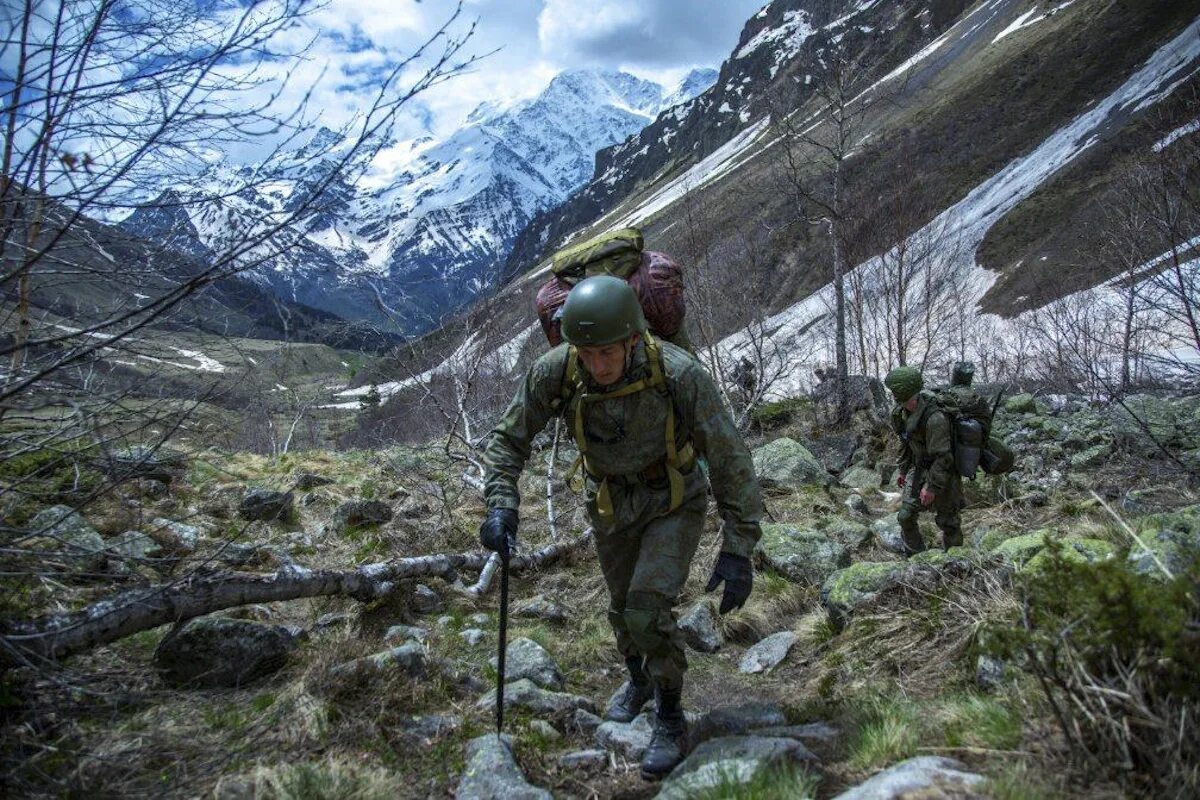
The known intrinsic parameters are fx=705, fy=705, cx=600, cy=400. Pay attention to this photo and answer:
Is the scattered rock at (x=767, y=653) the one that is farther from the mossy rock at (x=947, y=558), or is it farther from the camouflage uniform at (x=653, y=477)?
the camouflage uniform at (x=653, y=477)

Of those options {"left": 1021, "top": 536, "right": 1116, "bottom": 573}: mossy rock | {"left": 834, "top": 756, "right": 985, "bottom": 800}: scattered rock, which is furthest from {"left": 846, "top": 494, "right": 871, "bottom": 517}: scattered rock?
{"left": 834, "top": 756, "right": 985, "bottom": 800}: scattered rock

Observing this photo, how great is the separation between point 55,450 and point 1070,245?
151 ft

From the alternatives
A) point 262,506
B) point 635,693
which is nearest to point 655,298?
point 635,693

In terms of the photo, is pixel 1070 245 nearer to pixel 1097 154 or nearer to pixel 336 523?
pixel 1097 154

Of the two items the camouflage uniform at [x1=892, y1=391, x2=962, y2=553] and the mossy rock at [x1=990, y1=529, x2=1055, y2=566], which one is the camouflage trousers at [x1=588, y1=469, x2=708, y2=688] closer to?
the mossy rock at [x1=990, y1=529, x2=1055, y2=566]

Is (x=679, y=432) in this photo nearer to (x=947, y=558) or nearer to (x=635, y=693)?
(x=635, y=693)

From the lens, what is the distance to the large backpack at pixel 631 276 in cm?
405

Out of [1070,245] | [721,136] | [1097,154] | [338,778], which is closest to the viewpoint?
[338,778]

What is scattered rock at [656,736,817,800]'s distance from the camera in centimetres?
266

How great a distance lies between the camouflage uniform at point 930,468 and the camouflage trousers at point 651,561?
4.25 metres

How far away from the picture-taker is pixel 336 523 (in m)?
7.49

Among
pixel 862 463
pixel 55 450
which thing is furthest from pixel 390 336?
pixel 862 463

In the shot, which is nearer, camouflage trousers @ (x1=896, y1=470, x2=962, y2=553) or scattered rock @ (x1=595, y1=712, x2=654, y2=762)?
scattered rock @ (x1=595, y1=712, x2=654, y2=762)

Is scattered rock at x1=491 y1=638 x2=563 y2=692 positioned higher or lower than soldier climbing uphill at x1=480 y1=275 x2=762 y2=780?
lower
